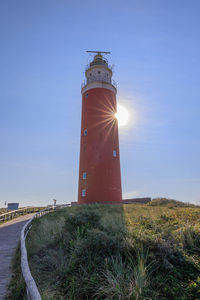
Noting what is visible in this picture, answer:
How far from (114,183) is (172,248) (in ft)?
66.9

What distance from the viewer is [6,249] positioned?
1014cm

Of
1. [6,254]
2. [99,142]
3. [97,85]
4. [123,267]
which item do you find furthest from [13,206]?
[123,267]

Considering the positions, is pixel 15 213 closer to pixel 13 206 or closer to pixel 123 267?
pixel 13 206

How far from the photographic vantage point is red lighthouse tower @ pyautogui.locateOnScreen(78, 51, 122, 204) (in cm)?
2600

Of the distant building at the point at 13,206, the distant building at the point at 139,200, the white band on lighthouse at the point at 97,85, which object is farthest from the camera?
the distant building at the point at 13,206

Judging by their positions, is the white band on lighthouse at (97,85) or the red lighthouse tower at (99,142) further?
the white band on lighthouse at (97,85)

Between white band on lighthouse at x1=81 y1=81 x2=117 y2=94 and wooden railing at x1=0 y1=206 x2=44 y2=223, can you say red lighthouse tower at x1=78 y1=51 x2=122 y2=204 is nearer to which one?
white band on lighthouse at x1=81 y1=81 x2=117 y2=94

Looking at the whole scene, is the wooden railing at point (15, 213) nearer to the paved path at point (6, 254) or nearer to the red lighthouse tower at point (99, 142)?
the paved path at point (6, 254)

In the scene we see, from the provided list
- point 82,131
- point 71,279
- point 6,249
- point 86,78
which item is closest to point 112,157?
point 82,131

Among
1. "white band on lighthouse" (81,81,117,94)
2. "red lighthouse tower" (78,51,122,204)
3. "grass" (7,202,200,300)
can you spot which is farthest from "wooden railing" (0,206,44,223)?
"white band on lighthouse" (81,81,117,94)

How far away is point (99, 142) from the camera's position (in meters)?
27.4

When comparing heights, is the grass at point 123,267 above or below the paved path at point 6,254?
above

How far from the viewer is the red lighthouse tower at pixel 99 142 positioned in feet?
85.3

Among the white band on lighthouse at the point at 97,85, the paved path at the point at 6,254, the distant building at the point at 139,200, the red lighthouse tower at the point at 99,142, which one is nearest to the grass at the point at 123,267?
the paved path at the point at 6,254
